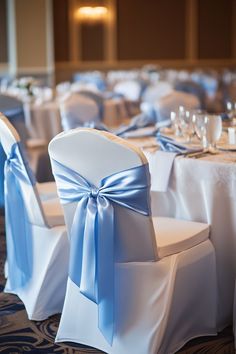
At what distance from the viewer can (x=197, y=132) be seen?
356 cm

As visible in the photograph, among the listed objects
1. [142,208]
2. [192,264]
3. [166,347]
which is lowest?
[166,347]

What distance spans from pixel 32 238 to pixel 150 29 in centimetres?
1347

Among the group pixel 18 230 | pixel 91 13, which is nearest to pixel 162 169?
pixel 18 230

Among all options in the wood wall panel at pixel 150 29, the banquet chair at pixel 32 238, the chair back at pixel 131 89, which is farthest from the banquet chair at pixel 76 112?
the wood wall panel at pixel 150 29

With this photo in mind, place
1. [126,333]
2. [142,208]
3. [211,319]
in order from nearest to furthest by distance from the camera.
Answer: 1. [142,208]
2. [126,333]
3. [211,319]

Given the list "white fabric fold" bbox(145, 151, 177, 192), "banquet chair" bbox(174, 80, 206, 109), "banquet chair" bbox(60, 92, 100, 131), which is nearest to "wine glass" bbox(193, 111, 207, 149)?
"white fabric fold" bbox(145, 151, 177, 192)

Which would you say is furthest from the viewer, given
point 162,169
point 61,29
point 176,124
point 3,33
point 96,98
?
point 61,29

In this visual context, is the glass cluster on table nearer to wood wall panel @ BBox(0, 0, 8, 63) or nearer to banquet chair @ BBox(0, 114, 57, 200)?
banquet chair @ BBox(0, 114, 57, 200)

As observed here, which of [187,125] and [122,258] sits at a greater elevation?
[187,125]

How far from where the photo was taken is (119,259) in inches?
112

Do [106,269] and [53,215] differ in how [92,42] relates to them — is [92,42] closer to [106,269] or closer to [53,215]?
[53,215]

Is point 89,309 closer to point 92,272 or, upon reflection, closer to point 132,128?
point 92,272

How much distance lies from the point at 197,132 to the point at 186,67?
13.8 m

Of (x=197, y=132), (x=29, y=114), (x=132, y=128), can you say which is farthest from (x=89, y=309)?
(x=29, y=114)
